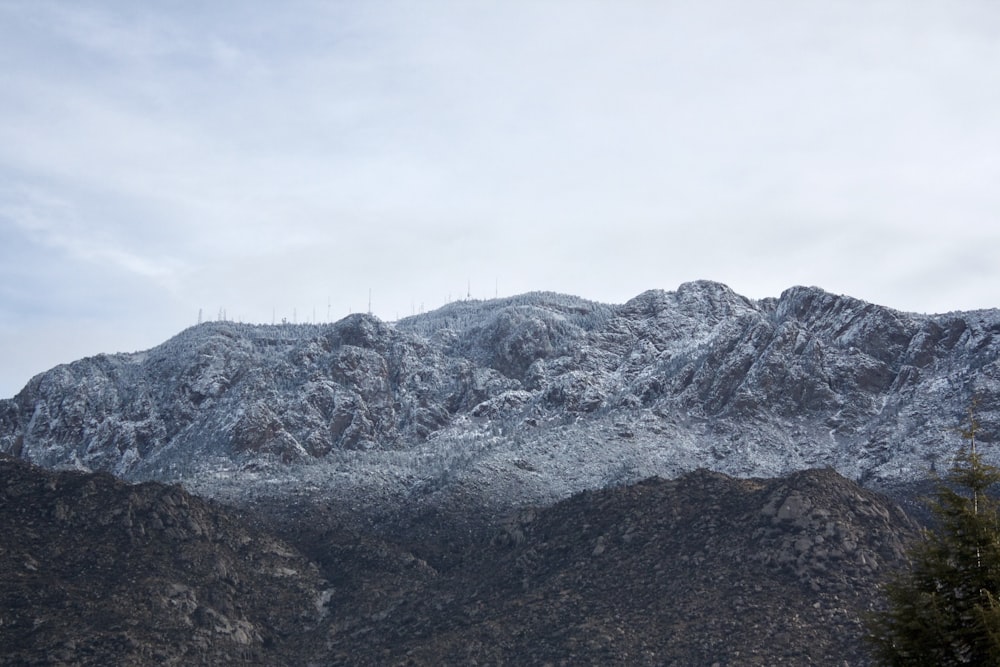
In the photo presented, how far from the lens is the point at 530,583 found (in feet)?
217

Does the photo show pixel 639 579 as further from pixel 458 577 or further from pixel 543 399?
pixel 543 399

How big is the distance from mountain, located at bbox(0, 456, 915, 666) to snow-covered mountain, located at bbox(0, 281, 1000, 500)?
37.8 ft

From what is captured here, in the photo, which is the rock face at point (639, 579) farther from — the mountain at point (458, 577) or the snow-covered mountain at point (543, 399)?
the snow-covered mountain at point (543, 399)

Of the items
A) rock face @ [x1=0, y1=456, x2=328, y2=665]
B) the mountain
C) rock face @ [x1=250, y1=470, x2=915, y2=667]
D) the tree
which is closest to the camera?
the tree

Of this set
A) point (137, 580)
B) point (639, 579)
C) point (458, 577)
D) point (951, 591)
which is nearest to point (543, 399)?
point (458, 577)

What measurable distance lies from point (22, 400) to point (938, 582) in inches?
4358

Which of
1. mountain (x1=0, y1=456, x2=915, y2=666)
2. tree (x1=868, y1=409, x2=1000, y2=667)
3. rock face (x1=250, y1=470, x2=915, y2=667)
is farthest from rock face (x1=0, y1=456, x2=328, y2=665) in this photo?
tree (x1=868, y1=409, x2=1000, y2=667)

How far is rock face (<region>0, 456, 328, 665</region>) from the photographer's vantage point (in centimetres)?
6022

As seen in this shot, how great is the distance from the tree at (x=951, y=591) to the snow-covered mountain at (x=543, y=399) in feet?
209

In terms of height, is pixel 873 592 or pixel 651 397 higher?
pixel 651 397

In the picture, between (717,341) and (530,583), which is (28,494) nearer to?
(530,583)

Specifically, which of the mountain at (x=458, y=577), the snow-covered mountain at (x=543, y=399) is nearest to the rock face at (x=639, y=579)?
the mountain at (x=458, y=577)

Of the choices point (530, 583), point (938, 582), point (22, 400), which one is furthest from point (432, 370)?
point (938, 582)

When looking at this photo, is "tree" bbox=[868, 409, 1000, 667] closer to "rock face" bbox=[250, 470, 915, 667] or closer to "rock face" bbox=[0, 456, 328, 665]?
"rock face" bbox=[250, 470, 915, 667]
